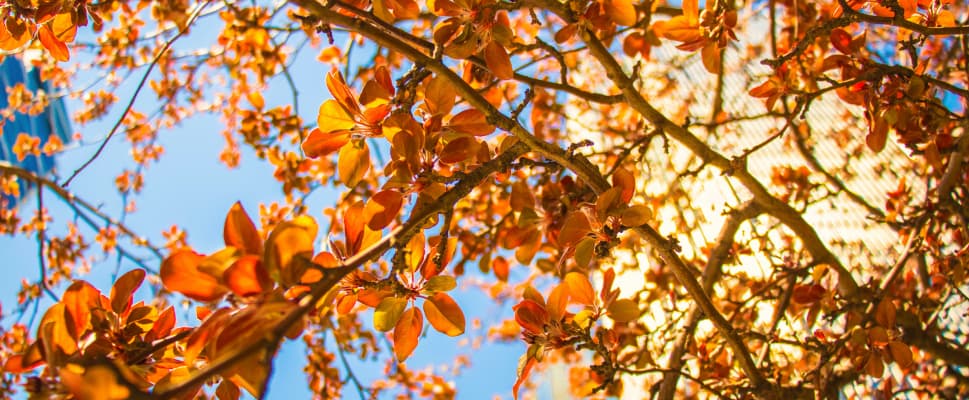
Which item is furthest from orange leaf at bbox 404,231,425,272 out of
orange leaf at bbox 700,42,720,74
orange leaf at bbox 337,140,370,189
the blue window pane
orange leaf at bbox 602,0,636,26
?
the blue window pane

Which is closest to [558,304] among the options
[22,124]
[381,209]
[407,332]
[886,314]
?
[407,332]

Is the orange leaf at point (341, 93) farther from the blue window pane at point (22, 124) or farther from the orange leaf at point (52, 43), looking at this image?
the blue window pane at point (22, 124)

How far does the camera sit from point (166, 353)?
79cm

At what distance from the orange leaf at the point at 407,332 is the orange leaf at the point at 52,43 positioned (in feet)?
2.69

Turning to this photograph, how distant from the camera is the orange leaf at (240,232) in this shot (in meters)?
0.61

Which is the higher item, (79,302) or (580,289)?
(79,302)

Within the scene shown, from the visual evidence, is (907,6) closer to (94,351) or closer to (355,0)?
(355,0)

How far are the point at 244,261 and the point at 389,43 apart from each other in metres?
0.45

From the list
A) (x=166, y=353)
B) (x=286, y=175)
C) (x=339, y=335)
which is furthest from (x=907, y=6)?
(x=339, y=335)

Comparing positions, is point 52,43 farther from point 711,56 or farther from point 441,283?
point 711,56

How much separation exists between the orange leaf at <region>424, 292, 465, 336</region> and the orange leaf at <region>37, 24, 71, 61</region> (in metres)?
0.84

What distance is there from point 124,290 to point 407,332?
41 cm

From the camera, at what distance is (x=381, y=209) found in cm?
81

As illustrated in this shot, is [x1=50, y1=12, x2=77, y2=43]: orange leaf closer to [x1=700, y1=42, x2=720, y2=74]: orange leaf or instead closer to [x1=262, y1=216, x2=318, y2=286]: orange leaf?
[x1=262, y1=216, x2=318, y2=286]: orange leaf
